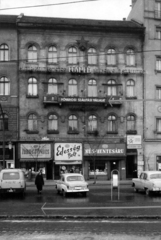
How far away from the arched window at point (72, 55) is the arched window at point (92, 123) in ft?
20.4

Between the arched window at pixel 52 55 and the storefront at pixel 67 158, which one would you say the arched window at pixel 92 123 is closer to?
the storefront at pixel 67 158

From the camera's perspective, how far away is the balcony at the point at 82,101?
44.0 metres

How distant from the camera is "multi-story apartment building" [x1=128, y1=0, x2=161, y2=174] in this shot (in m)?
45.7

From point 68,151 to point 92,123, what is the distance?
4042 mm

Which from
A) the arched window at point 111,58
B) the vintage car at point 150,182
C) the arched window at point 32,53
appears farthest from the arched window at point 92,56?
the vintage car at point 150,182

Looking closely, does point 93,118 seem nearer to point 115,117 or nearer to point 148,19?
point 115,117

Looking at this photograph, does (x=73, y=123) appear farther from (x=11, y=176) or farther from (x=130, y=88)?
(x=11, y=176)

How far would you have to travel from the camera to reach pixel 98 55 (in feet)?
151

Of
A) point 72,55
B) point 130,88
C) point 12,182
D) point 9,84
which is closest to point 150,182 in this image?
point 12,182

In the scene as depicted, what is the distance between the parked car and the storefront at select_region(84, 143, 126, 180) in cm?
1755

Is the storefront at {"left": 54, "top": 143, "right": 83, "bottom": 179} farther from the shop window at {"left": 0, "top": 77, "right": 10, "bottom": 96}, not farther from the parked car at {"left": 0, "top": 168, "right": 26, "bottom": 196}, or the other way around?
the parked car at {"left": 0, "top": 168, "right": 26, "bottom": 196}

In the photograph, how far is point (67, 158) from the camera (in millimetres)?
44375

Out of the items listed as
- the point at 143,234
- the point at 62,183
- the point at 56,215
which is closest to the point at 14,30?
the point at 62,183

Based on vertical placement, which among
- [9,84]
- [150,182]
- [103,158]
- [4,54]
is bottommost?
[150,182]
